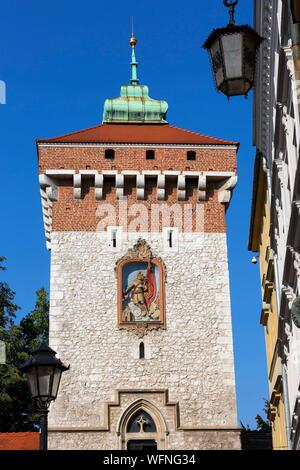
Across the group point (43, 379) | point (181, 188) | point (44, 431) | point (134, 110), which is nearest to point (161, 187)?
point (181, 188)

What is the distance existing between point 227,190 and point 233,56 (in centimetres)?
1639

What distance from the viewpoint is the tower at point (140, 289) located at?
64.7 feet

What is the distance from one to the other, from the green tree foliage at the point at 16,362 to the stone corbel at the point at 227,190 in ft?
26.1

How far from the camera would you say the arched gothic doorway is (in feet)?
64.4

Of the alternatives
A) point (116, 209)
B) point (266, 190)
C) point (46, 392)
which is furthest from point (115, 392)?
point (46, 392)

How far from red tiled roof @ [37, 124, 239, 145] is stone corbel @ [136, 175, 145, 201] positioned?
1070 mm

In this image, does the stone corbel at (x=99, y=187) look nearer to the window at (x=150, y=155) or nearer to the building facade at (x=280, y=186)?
the window at (x=150, y=155)

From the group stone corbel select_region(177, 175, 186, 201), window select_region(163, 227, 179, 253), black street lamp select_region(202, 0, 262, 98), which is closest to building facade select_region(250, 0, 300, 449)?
black street lamp select_region(202, 0, 262, 98)

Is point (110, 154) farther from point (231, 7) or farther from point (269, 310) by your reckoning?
point (231, 7)

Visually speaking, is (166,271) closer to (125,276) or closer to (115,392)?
(125,276)

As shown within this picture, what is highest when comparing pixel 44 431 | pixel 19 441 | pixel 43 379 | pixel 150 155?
pixel 150 155

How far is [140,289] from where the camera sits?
68.7ft

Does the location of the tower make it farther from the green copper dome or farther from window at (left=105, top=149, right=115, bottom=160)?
the green copper dome

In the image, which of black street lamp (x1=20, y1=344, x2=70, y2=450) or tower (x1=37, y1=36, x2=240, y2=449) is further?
tower (x1=37, y1=36, x2=240, y2=449)
